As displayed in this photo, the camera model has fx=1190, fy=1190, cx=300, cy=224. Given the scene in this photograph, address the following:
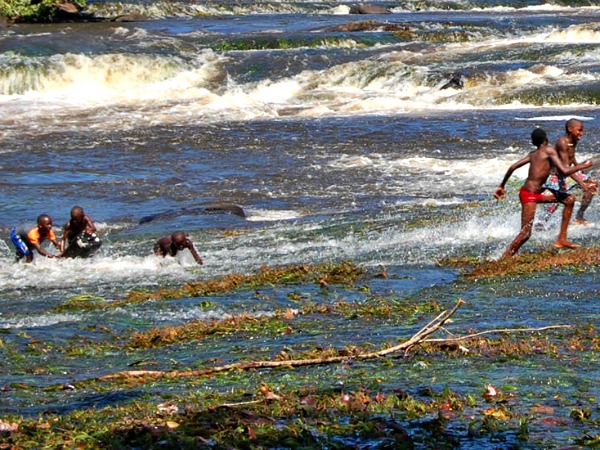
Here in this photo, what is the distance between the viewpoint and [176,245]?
45.4 feet

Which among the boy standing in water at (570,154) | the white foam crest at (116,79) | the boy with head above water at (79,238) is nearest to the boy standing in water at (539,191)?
the boy standing in water at (570,154)

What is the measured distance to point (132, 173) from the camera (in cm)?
2266

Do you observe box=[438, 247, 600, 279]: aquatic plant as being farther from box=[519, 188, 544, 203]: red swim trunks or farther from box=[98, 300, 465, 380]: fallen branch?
box=[98, 300, 465, 380]: fallen branch

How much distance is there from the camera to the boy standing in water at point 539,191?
12711mm

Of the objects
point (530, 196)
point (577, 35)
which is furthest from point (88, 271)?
point (577, 35)

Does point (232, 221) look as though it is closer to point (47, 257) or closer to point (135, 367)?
point (47, 257)

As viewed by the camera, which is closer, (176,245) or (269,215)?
(176,245)

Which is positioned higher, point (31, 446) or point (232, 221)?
point (31, 446)

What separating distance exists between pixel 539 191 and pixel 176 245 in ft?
13.7

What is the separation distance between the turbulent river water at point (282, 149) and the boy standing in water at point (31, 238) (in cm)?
33

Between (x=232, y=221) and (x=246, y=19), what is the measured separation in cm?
2939

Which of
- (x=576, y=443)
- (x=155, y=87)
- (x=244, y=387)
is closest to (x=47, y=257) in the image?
(x=244, y=387)

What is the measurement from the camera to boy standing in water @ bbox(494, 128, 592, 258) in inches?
500

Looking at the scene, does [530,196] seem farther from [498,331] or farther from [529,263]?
[498,331]
